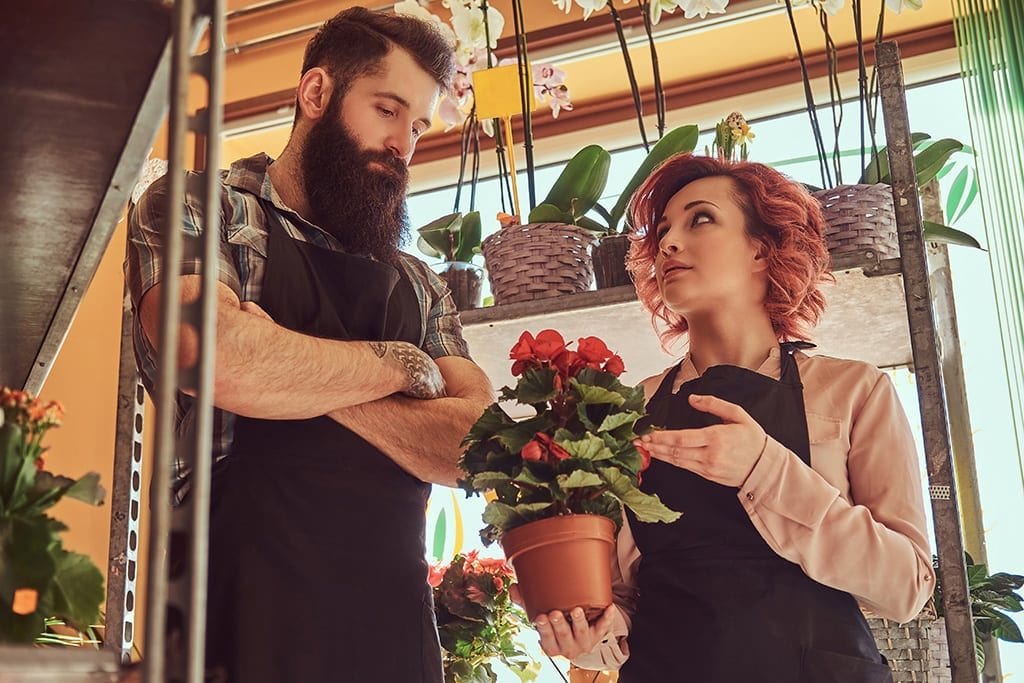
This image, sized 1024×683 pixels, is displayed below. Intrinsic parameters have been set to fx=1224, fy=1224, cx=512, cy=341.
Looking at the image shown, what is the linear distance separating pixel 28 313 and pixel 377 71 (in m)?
1.08

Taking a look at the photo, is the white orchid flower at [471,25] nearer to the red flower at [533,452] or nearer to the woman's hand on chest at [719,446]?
the woman's hand on chest at [719,446]

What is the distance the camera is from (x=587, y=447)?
1.51 meters

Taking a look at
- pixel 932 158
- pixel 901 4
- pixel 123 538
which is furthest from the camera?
pixel 901 4

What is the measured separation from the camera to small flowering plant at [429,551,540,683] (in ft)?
6.84

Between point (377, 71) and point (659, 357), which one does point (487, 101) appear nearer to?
point (377, 71)

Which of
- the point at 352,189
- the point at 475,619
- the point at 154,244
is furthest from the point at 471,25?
the point at 475,619

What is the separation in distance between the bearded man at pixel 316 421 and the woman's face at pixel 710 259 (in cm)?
36

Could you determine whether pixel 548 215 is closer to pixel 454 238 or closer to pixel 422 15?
pixel 454 238

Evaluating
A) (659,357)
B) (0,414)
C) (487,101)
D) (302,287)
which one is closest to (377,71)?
(487,101)

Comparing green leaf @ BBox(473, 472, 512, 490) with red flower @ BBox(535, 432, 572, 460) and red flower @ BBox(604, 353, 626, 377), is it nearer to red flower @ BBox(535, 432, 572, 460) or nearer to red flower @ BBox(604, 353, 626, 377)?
red flower @ BBox(535, 432, 572, 460)

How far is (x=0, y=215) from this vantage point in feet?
2.93

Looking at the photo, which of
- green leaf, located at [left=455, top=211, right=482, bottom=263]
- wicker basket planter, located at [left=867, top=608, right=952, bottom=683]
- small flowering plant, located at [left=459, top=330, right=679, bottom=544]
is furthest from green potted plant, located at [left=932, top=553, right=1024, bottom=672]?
green leaf, located at [left=455, top=211, right=482, bottom=263]

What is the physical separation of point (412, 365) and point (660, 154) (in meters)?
0.71

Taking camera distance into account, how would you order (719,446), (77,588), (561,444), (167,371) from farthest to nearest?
1. (719,446)
2. (561,444)
3. (77,588)
4. (167,371)
